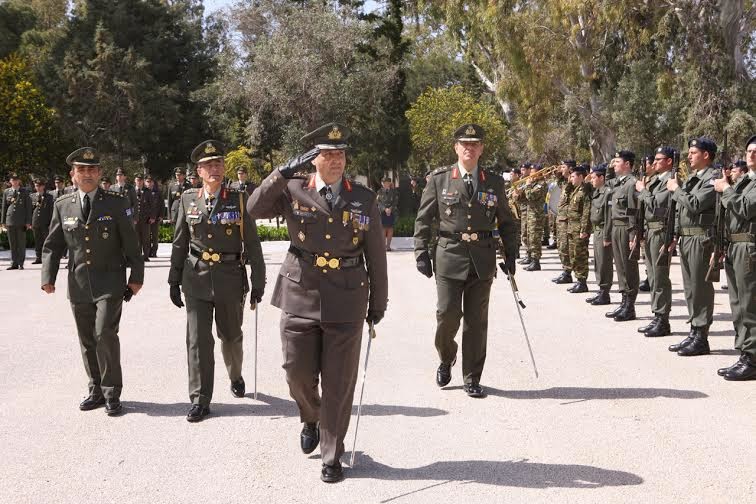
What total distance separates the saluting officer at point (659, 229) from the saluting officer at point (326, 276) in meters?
4.98

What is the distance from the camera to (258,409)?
625 centimetres

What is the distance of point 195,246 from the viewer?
20.7 feet

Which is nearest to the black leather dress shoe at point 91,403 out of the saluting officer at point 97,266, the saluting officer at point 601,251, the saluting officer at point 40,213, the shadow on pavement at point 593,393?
the saluting officer at point 97,266

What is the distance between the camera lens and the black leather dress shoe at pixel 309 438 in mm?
5184

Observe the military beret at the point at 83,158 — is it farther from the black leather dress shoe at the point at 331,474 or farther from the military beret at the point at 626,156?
the military beret at the point at 626,156

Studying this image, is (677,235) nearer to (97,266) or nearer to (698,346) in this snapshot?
(698,346)

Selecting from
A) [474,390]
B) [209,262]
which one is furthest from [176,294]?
[474,390]

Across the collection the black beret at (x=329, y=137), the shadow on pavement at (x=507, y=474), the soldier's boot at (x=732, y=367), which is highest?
the black beret at (x=329, y=137)

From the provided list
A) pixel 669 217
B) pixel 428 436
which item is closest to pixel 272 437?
pixel 428 436

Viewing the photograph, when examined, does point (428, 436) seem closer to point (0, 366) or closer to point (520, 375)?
point (520, 375)

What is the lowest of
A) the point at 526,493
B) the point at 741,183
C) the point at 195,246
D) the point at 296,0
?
the point at 526,493

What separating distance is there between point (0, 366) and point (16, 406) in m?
1.69

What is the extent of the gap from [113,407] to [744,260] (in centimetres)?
528

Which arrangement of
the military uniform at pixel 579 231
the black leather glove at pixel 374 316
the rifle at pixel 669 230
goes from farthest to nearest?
the military uniform at pixel 579 231, the rifle at pixel 669 230, the black leather glove at pixel 374 316
